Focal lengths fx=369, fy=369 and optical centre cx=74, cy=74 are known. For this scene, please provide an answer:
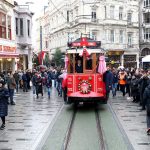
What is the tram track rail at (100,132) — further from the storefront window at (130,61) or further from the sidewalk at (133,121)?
the storefront window at (130,61)

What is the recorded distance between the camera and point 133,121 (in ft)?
45.8

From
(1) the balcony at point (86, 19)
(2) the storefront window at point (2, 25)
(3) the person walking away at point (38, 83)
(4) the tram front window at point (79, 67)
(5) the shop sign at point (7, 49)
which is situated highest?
(1) the balcony at point (86, 19)

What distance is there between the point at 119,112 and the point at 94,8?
37565mm

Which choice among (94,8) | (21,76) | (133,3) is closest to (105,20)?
(94,8)

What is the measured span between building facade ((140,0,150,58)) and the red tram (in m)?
40.3

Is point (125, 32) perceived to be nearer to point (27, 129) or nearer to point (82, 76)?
point (82, 76)

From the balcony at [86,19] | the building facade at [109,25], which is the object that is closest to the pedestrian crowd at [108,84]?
the balcony at [86,19]

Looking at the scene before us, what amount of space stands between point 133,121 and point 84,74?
3964 mm

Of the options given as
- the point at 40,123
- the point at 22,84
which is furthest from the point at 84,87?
the point at 22,84

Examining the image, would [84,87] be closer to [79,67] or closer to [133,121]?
[79,67]

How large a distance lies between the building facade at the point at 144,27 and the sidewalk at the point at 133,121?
37.6 m

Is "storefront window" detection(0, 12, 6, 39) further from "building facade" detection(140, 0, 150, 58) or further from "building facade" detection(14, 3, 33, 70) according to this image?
"building facade" detection(140, 0, 150, 58)

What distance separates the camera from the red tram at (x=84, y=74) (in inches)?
664

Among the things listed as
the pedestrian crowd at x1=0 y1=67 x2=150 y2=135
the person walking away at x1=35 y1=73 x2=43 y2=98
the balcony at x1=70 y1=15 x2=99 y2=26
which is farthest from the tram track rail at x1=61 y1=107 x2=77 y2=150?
the balcony at x1=70 y1=15 x2=99 y2=26
